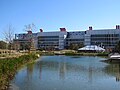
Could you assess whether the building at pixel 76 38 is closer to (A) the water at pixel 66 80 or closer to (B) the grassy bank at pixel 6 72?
(A) the water at pixel 66 80

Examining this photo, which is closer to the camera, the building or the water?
the water

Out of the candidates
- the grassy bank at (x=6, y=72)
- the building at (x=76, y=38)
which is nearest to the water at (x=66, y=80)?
the grassy bank at (x=6, y=72)

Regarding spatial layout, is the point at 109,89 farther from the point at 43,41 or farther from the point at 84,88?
the point at 43,41

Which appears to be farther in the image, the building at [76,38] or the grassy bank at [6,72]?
the building at [76,38]

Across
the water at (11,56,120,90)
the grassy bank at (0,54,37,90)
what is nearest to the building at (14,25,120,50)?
the water at (11,56,120,90)

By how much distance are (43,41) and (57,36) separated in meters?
9.93

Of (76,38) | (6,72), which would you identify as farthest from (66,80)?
(76,38)

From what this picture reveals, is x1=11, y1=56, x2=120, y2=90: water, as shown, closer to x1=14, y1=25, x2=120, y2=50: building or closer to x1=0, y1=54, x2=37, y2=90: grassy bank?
x1=0, y1=54, x2=37, y2=90: grassy bank

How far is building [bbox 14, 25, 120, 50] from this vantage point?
12700cm

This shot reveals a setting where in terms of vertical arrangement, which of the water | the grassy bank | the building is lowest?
the water

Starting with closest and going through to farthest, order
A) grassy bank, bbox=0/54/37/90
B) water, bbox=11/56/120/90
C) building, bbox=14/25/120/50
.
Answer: grassy bank, bbox=0/54/37/90 < water, bbox=11/56/120/90 < building, bbox=14/25/120/50

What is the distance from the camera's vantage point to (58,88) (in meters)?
14.3

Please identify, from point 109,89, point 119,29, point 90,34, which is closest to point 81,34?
point 90,34

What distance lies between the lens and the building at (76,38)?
127m
